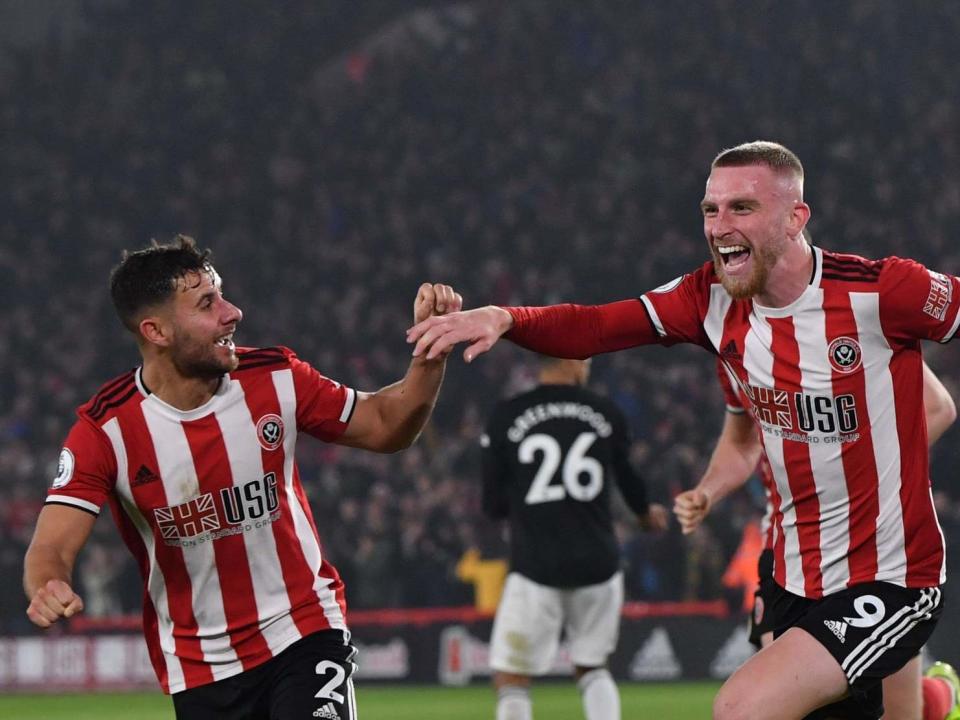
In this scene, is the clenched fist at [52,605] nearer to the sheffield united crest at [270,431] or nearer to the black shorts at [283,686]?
the black shorts at [283,686]

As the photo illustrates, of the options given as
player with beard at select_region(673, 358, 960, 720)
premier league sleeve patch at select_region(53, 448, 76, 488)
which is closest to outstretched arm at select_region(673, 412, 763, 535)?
→ player with beard at select_region(673, 358, 960, 720)

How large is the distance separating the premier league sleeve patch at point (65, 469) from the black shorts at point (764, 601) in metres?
2.34

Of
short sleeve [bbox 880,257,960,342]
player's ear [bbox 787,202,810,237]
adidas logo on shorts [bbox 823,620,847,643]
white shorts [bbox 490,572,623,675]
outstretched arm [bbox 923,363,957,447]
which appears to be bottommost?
white shorts [bbox 490,572,623,675]

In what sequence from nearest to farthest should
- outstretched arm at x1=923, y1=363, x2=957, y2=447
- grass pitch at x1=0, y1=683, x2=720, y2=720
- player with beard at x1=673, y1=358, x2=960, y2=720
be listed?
player with beard at x1=673, y1=358, x2=960, y2=720 < outstretched arm at x1=923, y1=363, x2=957, y2=447 < grass pitch at x1=0, y1=683, x2=720, y2=720

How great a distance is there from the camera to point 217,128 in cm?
2617

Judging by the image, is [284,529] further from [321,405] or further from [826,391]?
[826,391]

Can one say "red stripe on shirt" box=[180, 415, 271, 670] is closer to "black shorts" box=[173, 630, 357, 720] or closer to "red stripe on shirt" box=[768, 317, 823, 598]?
"black shorts" box=[173, 630, 357, 720]

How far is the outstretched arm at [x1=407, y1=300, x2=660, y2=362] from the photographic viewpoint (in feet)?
15.5

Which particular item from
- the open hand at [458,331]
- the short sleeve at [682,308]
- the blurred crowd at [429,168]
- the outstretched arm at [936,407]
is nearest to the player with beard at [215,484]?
the open hand at [458,331]

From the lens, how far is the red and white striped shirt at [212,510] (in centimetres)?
483

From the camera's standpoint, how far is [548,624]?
8.53m

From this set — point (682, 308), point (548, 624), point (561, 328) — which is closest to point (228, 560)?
point (561, 328)

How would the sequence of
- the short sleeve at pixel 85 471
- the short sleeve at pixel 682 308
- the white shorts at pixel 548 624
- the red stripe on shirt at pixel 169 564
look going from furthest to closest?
the white shorts at pixel 548 624 < the short sleeve at pixel 682 308 < the red stripe on shirt at pixel 169 564 < the short sleeve at pixel 85 471

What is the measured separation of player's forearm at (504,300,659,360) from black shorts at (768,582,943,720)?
3.43 ft
